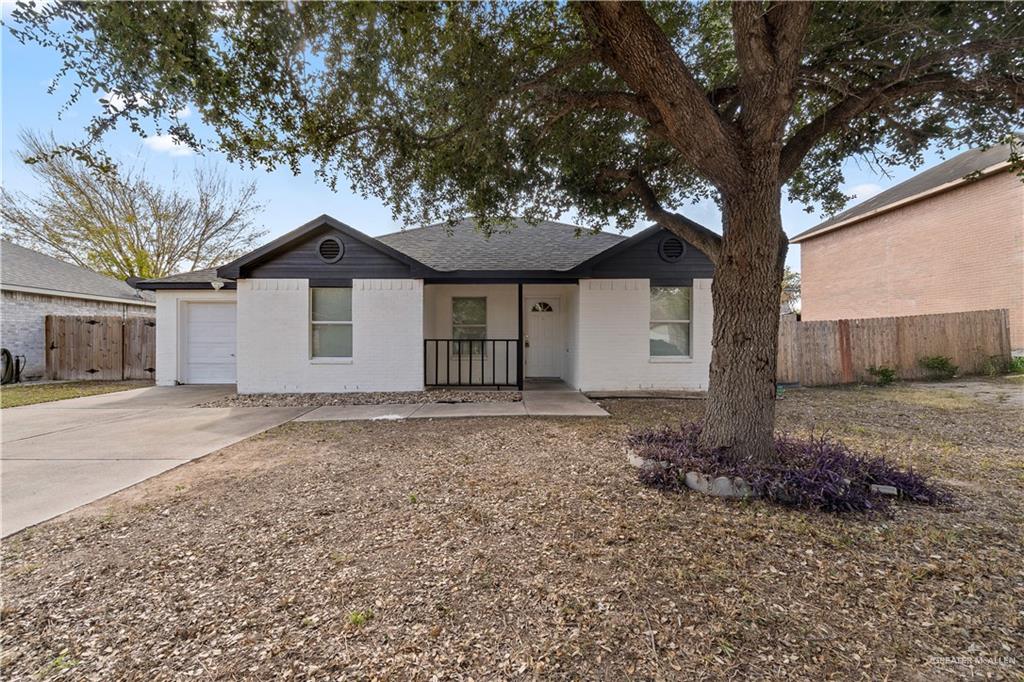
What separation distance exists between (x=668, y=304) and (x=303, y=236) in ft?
26.7

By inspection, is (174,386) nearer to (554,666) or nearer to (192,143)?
(192,143)

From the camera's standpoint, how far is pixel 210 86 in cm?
369

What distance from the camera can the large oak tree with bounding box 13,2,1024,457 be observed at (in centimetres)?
352

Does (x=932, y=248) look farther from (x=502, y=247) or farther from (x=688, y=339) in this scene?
(x=502, y=247)

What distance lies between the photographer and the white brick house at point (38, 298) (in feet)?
39.0

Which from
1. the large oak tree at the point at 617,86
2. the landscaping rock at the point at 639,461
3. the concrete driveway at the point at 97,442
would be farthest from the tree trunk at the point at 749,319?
the concrete driveway at the point at 97,442

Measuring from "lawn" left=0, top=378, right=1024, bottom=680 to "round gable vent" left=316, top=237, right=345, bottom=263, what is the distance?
19.2ft

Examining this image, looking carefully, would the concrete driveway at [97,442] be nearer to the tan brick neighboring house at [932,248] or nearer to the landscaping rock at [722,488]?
the landscaping rock at [722,488]

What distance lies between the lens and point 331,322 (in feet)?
30.3

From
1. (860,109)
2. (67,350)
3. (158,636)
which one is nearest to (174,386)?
(67,350)

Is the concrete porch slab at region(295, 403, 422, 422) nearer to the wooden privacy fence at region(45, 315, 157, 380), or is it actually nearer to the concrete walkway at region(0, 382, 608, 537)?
the concrete walkway at region(0, 382, 608, 537)

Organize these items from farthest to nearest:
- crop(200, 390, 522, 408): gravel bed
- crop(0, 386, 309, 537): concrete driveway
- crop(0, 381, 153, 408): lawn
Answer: crop(0, 381, 153, 408): lawn
crop(200, 390, 522, 408): gravel bed
crop(0, 386, 309, 537): concrete driveway

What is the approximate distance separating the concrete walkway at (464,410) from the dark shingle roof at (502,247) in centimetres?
304

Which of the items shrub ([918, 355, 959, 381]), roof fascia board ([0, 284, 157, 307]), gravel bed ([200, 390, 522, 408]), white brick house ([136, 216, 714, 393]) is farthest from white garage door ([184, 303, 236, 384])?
shrub ([918, 355, 959, 381])
